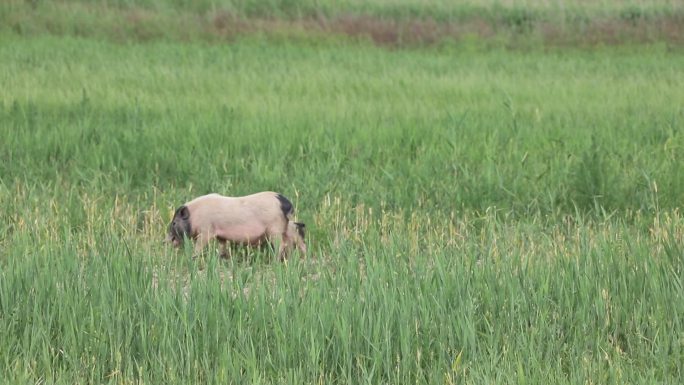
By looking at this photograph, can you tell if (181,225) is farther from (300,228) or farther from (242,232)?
(300,228)

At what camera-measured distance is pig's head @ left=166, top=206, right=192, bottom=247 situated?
4324 mm

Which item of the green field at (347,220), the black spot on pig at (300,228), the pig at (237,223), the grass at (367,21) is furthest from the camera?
the grass at (367,21)

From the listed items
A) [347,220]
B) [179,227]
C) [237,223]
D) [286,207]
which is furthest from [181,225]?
[347,220]

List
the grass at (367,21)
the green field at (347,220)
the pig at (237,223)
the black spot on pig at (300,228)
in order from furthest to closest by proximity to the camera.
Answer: the grass at (367,21) → the black spot on pig at (300,228) → the pig at (237,223) → the green field at (347,220)

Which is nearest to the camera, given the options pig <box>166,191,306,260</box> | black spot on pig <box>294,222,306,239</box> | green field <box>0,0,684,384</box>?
green field <box>0,0,684,384</box>

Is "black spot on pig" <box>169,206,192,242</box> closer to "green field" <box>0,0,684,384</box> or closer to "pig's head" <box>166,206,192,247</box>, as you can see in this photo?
"pig's head" <box>166,206,192,247</box>

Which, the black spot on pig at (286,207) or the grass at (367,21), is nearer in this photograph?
the black spot on pig at (286,207)

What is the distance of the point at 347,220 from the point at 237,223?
2.81ft

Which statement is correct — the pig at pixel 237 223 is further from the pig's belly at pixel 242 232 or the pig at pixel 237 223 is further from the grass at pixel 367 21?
the grass at pixel 367 21

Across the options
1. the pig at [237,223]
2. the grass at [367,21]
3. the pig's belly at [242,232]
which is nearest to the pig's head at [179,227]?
the pig at [237,223]

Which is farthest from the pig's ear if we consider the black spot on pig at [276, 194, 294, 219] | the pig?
the black spot on pig at [276, 194, 294, 219]

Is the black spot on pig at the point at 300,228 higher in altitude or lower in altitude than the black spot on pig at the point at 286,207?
lower

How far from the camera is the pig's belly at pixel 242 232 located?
4309mm

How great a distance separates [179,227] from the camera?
14.3 feet
